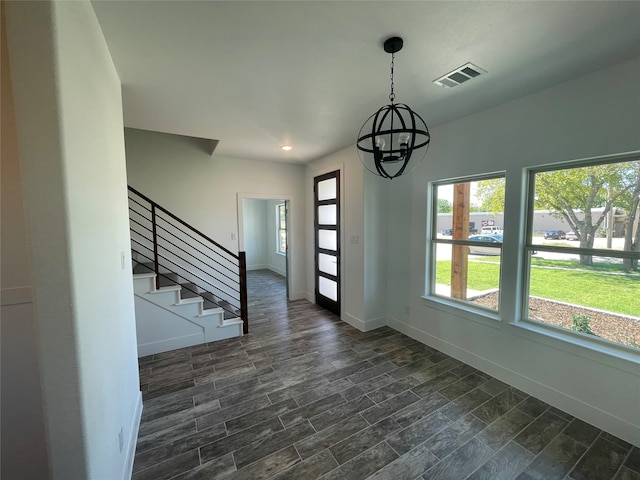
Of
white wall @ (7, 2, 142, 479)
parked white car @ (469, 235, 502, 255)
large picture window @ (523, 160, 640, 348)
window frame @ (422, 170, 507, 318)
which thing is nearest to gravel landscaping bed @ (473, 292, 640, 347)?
large picture window @ (523, 160, 640, 348)

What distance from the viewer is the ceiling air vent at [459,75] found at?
1868mm

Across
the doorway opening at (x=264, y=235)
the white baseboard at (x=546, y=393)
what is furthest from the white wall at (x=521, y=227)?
the doorway opening at (x=264, y=235)

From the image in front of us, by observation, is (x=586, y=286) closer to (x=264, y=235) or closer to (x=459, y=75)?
(x=459, y=75)

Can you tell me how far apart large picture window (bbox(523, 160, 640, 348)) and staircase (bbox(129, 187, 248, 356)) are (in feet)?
11.1

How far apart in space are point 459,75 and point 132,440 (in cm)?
355

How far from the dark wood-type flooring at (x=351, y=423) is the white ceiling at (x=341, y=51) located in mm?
2710

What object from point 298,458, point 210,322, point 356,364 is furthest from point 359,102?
point 210,322

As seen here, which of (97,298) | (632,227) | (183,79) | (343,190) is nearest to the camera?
(97,298)

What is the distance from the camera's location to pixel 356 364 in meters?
2.85

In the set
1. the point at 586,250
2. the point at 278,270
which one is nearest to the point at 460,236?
the point at 586,250

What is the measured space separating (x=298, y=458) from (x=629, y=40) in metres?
3.44

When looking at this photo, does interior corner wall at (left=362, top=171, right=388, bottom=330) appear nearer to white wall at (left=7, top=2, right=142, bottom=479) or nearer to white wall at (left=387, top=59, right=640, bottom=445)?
white wall at (left=387, top=59, right=640, bottom=445)

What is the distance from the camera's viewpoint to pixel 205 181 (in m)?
4.31

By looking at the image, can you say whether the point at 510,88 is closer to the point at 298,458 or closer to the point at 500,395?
the point at 500,395
